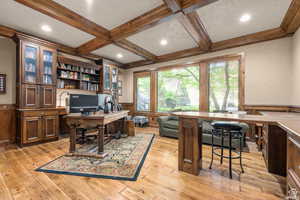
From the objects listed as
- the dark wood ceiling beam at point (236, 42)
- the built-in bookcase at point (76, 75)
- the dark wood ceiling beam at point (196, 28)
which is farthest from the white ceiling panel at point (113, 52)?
the dark wood ceiling beam at point (196, 28)

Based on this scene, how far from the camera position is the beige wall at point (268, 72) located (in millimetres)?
3111

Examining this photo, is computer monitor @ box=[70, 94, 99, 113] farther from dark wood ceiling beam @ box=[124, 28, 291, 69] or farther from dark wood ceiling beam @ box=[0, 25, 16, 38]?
dark wood ceiling beam @ box=[124, 28, 291, 69]

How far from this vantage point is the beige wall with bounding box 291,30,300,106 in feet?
8.76

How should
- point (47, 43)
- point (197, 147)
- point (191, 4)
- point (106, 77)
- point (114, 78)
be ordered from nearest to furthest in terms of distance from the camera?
point (197, 147) → point (191, 4) → point (47, 43) → point (106, 77) → point (114, 78)

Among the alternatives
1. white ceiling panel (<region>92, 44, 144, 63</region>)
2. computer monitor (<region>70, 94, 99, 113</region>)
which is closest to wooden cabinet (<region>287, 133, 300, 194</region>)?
computer monitor (<region>70, 94, 99, 113</region>)

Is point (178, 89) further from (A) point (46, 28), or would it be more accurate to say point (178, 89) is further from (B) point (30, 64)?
(B) point (30, 64)

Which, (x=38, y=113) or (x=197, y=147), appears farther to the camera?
(x=38, y=113)

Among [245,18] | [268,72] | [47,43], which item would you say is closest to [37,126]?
[47,43]

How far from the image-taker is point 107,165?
7.16ft

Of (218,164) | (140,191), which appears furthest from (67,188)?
(218,164)

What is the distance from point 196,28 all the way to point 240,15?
82 cm

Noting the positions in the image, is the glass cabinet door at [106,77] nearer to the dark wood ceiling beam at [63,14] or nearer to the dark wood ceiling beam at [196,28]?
the dark wood ceiling beam at [63,14]

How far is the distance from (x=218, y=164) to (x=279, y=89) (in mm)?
2567

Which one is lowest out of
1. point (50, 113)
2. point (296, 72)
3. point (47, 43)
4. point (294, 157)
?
point (294, 157)
